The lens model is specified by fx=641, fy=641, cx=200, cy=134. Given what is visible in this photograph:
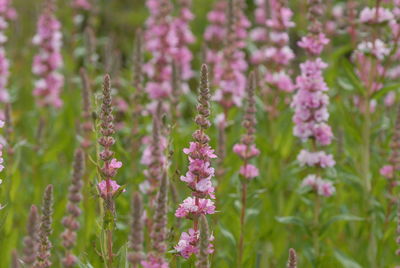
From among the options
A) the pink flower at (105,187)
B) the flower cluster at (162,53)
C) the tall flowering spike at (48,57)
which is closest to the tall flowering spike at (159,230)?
the pink flower at (105,187)

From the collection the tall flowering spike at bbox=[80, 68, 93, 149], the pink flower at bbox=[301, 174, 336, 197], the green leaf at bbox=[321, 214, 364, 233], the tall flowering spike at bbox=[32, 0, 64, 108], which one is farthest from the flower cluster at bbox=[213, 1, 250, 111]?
the tall flowering spike at bbox=[32, 0, 64, 108]

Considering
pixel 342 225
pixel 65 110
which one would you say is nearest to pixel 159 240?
pixel 342 225

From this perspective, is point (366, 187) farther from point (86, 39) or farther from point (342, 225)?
point (86, 39)

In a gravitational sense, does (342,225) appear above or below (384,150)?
below

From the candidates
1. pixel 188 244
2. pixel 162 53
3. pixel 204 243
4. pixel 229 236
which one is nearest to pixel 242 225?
pixel 229 236

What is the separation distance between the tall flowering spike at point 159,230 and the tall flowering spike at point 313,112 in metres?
2.30

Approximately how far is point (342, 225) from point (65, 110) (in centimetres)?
A: 402

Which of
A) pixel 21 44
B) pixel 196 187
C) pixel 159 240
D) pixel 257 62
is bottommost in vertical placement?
pixel 159 240

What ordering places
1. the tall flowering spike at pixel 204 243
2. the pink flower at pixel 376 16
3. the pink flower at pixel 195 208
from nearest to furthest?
the tall flowering spike at pixel 204 243, the pink flower at pixel 195 208, the pink flower at pixel 376 16

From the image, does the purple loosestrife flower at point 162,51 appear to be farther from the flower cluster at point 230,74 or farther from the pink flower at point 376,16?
the pink flower at point 376,16

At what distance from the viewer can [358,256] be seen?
561 centimetres

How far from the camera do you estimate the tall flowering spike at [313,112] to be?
461cm

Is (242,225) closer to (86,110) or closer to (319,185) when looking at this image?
(319,185)

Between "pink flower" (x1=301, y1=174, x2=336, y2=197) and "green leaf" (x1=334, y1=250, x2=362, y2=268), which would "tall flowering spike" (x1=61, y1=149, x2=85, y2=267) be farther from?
"green leaf" (x1=334, y1=250, x2=362, y2=268)
